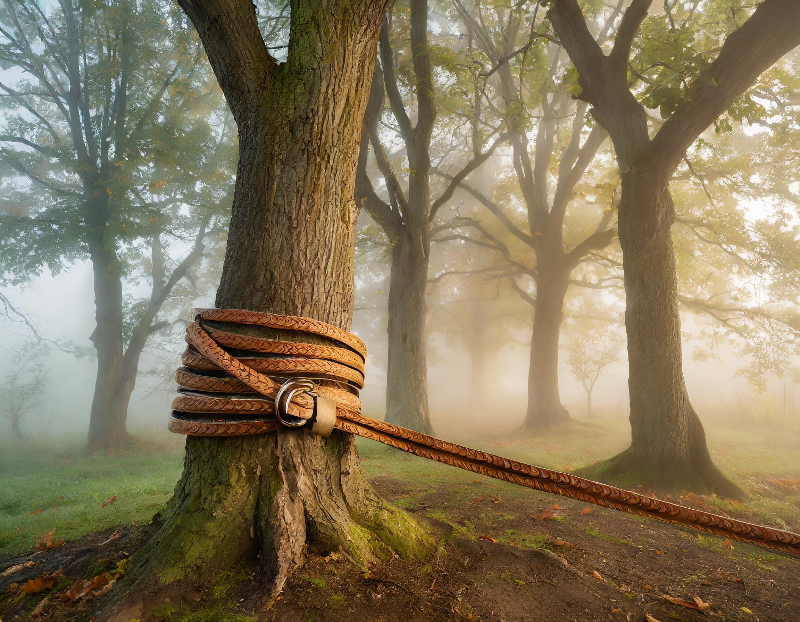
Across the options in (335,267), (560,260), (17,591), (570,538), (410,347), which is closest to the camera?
(17,591)

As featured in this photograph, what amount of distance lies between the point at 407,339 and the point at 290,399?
7676 millimetres

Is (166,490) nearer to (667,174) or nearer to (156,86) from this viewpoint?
(667,174)

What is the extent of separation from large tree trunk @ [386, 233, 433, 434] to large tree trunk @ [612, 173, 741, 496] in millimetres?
4131

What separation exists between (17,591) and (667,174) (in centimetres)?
686

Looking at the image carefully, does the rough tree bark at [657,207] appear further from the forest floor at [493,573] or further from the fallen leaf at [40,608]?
the fallen leaf at [40,608]

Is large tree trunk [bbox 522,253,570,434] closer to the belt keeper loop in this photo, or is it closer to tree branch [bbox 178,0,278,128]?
tree branch [bbox 178,0,278,128]

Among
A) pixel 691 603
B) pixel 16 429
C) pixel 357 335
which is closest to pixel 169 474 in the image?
pixel 357 335

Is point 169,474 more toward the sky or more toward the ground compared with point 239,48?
more toward the ground

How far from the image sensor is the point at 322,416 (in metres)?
1.53

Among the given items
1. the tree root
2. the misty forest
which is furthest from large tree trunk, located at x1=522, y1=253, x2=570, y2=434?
the tree root

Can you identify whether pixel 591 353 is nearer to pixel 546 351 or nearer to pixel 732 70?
pixel 546 351

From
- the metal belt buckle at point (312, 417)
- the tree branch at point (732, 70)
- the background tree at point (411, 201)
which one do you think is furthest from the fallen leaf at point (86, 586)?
the background tree at point (411, 201)

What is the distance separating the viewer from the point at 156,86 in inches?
488

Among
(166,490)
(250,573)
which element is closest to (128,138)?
(166,490)
